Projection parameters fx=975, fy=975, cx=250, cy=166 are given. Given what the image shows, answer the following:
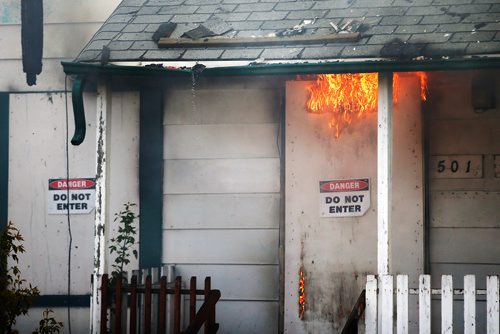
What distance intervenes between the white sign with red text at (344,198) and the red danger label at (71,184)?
2650 millimetres

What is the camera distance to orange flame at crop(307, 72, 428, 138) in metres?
9.93

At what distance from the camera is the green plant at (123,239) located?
9914mm

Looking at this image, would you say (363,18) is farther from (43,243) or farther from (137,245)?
(43,243)

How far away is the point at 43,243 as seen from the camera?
1095 cm

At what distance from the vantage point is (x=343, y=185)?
10117 millimetres

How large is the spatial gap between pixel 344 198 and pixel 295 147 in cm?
74

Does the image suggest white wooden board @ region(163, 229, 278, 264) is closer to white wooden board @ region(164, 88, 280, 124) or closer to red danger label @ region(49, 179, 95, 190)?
red danger label @ region(49, 179, 95, 190)

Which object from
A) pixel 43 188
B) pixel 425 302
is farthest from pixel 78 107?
pixel 425 302

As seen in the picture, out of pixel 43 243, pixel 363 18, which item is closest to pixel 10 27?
pixel 43 243

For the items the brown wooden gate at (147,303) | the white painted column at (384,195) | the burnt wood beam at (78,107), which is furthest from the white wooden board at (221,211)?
the white painted column at (384,195)

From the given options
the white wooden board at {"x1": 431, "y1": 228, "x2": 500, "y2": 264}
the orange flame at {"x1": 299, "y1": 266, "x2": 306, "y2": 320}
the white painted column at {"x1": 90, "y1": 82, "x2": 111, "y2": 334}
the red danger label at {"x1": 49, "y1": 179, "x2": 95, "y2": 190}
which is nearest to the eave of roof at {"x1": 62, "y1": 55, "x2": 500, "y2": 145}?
the white painted column at {"x1": 90, "y1": 82, "x2": 111, "y2": 334}

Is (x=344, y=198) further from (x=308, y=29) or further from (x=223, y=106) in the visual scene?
(x=308, y=29)

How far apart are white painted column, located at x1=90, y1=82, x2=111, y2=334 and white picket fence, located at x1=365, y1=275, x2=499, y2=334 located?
2.51m

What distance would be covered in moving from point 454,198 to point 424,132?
734 mm
